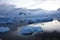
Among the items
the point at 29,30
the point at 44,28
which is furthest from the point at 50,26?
the point at 29,30

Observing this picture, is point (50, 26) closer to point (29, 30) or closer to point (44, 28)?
point (44, 28)

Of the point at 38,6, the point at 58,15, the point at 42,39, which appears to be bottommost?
the point at 42,39

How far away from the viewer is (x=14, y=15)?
1.30 metres

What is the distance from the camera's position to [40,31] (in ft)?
4.10

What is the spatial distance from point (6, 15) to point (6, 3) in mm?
133

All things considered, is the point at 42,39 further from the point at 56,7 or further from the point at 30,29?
the point at 56,7

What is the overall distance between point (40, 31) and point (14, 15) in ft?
1.06

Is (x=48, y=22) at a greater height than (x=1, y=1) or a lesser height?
lesser

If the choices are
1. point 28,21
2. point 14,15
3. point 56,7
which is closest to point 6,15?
point 14,15

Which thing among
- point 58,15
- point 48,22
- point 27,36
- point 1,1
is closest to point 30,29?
point 27,36

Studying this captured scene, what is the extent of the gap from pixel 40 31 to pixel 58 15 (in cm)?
25

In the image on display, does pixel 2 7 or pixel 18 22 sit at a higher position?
pixel 2 7

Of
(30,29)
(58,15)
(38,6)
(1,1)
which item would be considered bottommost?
(30,29)

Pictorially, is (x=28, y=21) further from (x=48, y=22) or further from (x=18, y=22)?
(x=48, y=22)
